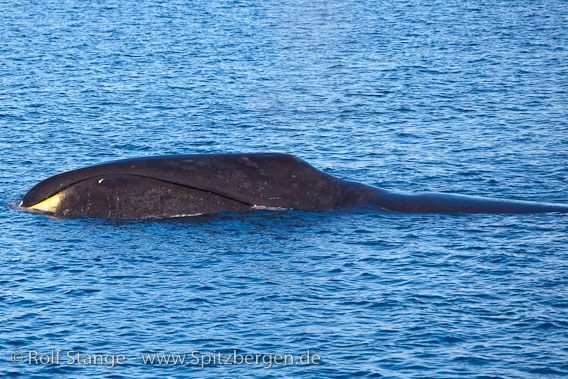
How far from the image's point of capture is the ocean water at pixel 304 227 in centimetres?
2941

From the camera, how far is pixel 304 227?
37969 mm

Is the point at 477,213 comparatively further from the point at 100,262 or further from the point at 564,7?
the point at 564,7

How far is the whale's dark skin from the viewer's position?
38.7m

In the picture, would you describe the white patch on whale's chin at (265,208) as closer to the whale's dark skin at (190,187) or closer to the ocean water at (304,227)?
the whale's dark skin at (190,187)

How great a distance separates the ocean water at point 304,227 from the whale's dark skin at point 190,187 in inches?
25.6

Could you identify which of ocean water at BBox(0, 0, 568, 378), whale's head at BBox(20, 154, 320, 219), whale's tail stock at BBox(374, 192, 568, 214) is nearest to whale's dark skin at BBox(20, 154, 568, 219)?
whale's head at BBox(20, 154, 320, 219)

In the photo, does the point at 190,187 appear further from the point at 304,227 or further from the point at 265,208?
the point at 304,227

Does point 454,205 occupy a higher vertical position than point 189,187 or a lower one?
lower

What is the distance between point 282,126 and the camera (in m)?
61.3

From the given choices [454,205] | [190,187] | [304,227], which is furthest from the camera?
[454,205]

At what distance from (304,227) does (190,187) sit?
4.28m

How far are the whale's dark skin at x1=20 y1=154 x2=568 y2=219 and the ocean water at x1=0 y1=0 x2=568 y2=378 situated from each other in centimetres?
65

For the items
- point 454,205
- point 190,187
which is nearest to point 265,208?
point 190,187

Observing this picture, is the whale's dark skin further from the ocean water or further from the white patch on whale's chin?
the ocean water
